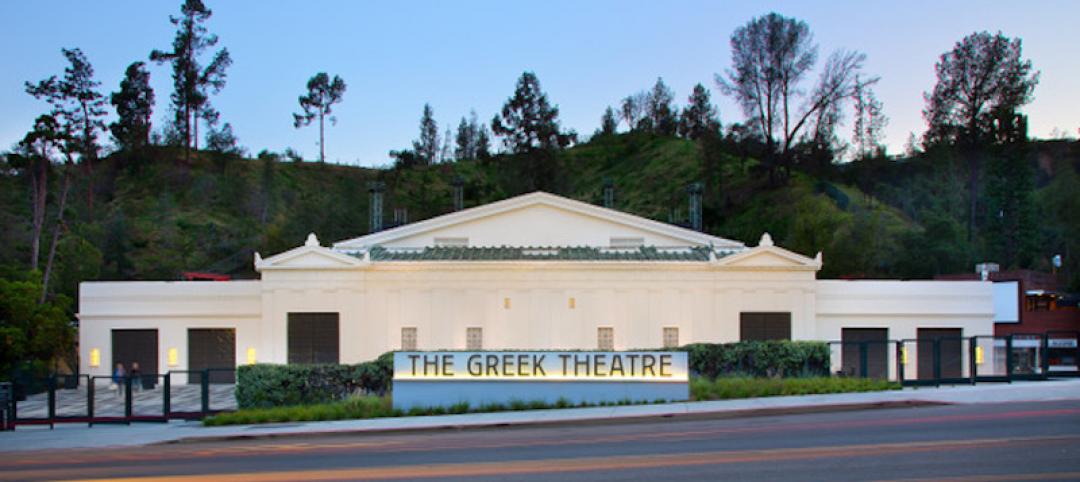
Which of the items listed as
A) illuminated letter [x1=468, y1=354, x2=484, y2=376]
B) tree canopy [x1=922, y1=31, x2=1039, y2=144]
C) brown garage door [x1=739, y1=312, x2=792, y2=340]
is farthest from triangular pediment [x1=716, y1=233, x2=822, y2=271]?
tree canopy [x1=922, y1=31, x2=1039, y2=144]

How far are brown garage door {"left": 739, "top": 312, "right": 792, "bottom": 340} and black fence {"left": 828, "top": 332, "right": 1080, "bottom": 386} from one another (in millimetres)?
3368

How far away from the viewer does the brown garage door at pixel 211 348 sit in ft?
144

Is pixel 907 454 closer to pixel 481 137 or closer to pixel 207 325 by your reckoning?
pixel 207 325

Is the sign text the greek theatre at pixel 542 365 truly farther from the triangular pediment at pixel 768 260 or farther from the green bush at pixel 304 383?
the triangular pediment at pixel 768 260

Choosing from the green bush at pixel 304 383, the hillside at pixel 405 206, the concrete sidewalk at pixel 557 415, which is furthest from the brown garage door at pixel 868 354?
the green bush at pixel 304 383

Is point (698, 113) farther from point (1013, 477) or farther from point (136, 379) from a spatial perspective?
point (1013, 477)

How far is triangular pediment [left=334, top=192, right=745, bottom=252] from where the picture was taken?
4572cm

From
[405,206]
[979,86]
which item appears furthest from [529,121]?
[979,86]

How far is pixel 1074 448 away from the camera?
15.1 meters

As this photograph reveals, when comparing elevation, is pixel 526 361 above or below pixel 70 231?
below

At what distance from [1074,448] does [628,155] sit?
122m

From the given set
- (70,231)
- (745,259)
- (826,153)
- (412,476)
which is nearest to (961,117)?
(826,153)

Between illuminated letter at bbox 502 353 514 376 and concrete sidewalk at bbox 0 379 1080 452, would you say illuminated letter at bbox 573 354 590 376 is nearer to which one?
concrete sidewalk at bbox 0 379 1080 452

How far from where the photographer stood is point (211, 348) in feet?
144
